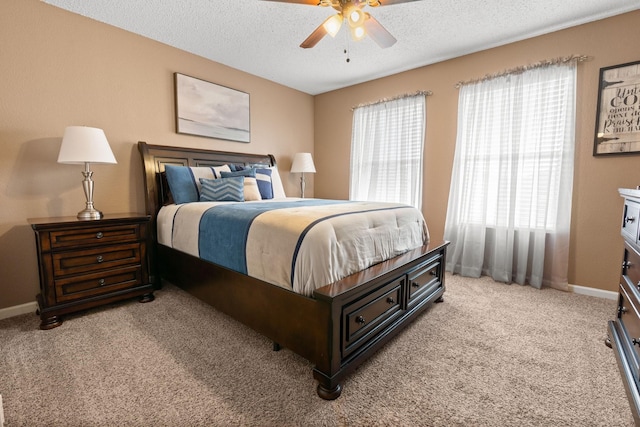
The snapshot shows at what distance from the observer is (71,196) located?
256 centimetres

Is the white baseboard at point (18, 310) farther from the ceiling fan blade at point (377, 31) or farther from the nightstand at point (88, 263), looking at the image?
the ceiling fan blade at point (377, 31)

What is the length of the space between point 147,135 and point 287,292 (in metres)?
2.53

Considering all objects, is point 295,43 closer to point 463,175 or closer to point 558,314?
point 463,175

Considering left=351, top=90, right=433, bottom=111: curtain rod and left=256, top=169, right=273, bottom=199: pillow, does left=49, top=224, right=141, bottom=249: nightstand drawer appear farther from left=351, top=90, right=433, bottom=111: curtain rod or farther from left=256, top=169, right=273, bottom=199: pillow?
left=351, top=90, right=433, bottom=111: curtain rod

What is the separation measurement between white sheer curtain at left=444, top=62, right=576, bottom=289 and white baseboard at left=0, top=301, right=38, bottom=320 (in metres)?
4.10

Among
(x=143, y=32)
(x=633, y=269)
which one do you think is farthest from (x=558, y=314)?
(x=143, y=32)

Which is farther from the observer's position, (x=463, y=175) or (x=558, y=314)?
(x=463, y=175)

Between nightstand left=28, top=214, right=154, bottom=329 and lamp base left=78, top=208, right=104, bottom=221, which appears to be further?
lamp base left=78, top=208, right=104, bottom=221

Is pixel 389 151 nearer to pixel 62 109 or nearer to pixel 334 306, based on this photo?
pixel 334 306

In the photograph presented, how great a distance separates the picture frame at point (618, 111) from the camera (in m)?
2.43

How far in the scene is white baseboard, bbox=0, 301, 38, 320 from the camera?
7.41 ft

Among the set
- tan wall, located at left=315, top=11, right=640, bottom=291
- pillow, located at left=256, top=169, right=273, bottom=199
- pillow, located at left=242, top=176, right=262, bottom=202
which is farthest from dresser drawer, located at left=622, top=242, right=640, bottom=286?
pillow, located at left=256, top=169, right=273, bottom=199

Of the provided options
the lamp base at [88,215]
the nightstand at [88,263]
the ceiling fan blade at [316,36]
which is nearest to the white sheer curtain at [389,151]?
the ceiling fan blade at [316,36]

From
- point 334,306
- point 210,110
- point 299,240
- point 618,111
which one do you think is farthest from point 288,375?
point 618,111
